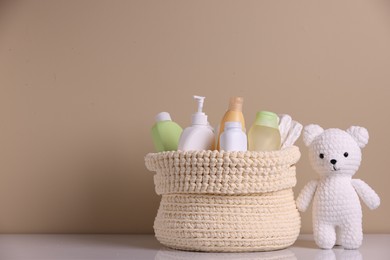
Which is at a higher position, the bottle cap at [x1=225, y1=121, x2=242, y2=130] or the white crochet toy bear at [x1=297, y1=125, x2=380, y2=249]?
the bottle cap at [x1=225, y1=121, x2=242, y2=130]

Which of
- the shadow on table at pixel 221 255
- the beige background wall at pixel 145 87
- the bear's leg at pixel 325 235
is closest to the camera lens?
the shadow on table at pixel 221 255

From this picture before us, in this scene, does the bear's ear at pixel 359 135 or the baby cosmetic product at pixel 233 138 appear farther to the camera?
the bear's ear at pixel 359 135

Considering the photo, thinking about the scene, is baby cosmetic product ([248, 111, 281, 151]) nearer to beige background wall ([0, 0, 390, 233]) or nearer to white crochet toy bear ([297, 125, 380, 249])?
white crochet toy bear ([297, 125, 380, 249])

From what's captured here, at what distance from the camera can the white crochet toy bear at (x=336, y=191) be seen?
1.03 m

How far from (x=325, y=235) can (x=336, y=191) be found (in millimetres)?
81

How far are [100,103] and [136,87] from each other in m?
0.09

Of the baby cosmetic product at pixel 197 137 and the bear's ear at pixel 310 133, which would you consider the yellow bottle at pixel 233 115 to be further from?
the bear's ear at pixel 310 133

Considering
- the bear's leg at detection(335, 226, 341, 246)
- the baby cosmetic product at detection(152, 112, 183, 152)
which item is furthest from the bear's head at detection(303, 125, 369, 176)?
the baby cosmetic product at detection(152, 112, 183, 152)

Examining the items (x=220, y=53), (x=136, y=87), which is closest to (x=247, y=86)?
(x=220, y=53)

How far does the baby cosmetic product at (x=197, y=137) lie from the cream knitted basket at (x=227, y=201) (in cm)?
4

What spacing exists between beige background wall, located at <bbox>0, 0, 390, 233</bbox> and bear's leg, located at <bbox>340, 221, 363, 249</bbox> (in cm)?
30

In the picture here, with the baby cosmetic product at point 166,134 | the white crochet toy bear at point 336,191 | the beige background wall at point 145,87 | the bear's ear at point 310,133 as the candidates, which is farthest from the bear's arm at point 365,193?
the baby cosmetic product at point 166,134

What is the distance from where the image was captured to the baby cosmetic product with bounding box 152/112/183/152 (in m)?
1.09

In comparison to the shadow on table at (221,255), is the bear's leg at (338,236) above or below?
above
